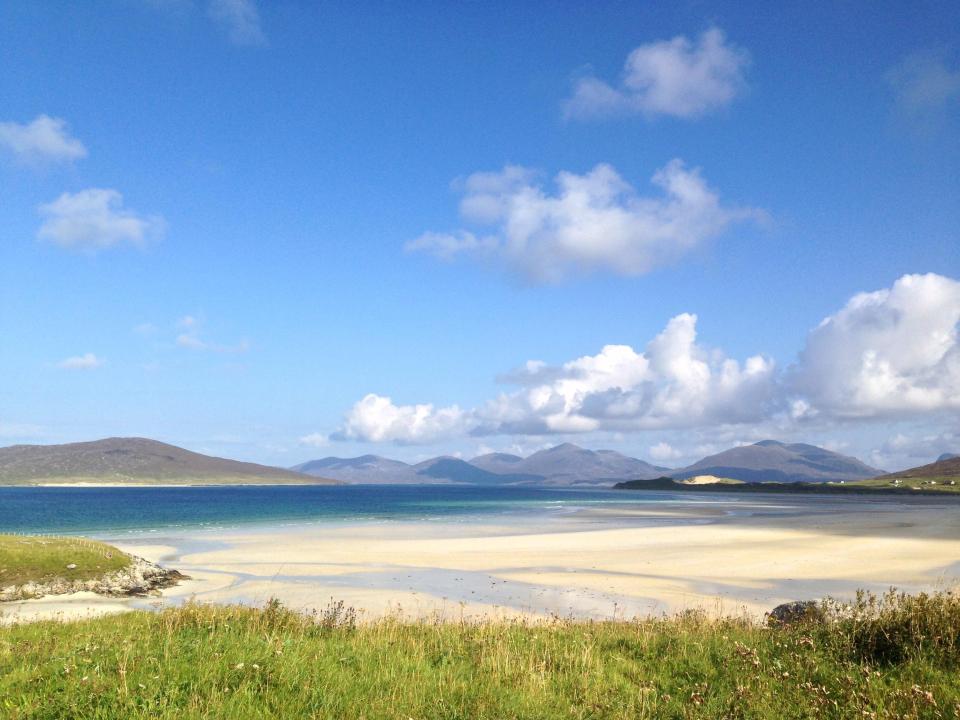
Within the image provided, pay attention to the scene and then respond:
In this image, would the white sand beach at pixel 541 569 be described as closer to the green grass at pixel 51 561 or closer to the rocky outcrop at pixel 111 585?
the rocky outcrop at pixel 111 585

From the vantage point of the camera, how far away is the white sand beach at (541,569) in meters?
25.0

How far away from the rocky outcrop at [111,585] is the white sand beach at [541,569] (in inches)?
39.4

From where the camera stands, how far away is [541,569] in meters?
35.0

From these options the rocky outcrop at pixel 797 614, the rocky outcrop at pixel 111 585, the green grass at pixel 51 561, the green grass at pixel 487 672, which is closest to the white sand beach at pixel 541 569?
the rocky outcrop at pixel 111 585

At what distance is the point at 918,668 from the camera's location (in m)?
9.55

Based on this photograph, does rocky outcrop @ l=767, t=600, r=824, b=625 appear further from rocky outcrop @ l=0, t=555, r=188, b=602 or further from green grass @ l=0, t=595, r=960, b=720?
rocky outcrop @ l=0, t=555, r=188, b=602

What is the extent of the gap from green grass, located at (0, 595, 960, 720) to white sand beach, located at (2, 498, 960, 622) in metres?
6.32

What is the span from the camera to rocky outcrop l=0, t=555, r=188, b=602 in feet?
88.6

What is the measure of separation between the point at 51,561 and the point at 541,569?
949 inches

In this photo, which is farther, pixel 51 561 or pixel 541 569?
pixel 541 569

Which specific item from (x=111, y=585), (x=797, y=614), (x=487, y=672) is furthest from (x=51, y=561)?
(x=797, y=614)

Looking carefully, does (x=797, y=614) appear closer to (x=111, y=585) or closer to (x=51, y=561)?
(x=111, y=585)

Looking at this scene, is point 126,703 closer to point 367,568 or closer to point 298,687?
point 298,687

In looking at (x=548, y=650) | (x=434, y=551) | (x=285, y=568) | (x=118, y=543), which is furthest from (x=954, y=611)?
(x=118, y=543)
